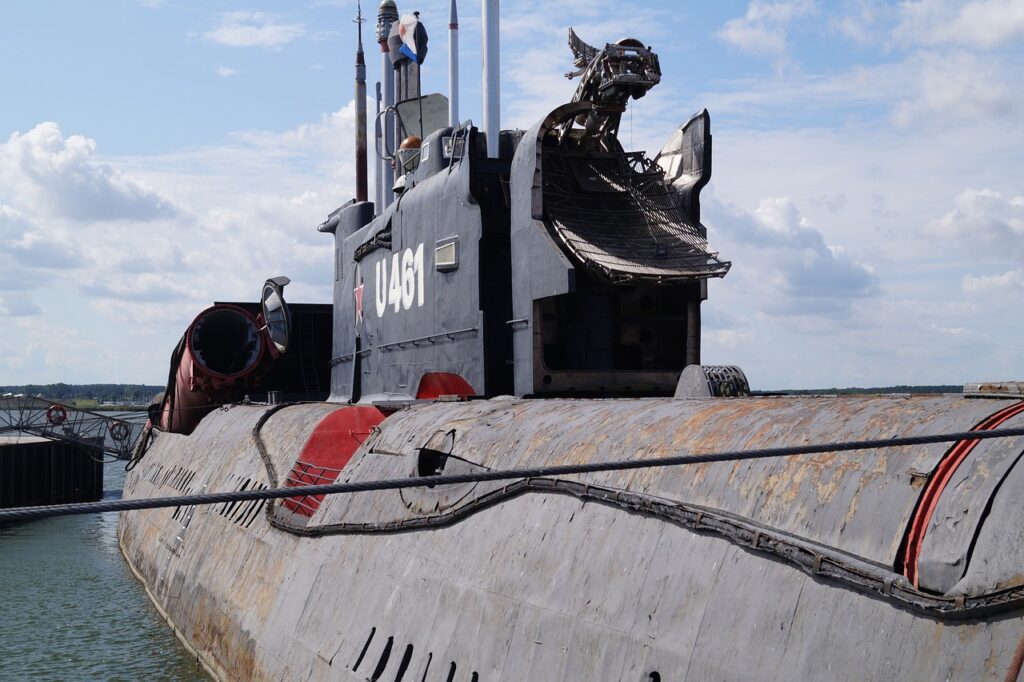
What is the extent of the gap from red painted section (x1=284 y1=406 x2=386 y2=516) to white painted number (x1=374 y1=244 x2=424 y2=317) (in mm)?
1857

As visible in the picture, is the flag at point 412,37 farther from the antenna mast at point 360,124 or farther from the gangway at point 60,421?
the gangway at point 60,421

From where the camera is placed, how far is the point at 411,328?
14.9m

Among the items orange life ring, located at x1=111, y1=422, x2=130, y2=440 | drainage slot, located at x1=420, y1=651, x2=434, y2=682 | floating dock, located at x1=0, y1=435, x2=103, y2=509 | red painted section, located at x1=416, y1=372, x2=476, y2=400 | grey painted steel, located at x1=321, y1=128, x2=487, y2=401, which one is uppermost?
grey painted steel, located at x1=321, y1=128, x2=487, y2=401

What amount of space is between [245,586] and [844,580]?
8888mm

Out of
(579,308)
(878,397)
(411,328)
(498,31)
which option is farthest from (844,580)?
(498,31)

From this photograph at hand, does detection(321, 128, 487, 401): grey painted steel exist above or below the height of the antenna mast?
below

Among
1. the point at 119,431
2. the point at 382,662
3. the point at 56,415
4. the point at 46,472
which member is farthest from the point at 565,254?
the point at 119,431

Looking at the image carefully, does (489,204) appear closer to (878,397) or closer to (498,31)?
(498,31)

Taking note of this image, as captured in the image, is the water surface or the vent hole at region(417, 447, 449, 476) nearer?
the vent hole at region(417, 447, 449, 476)

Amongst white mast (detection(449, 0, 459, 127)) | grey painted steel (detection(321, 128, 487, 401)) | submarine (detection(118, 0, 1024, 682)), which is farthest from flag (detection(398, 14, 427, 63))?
grey painted steel (detection(321, 128, 487, 401))

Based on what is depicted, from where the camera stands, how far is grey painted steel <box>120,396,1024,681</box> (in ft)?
15.5

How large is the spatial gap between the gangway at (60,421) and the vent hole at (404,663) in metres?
30.3

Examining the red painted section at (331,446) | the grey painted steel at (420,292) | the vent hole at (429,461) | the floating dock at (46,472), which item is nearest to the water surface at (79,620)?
the red painted section at (331,446)

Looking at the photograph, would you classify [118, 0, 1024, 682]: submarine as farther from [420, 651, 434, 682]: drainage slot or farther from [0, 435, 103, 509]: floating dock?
[0, 435, 103, 509]: floating dock
